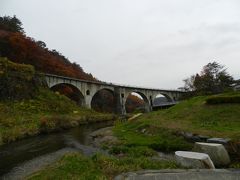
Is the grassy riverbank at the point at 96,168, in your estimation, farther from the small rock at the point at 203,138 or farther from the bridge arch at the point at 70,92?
the bridge arch at the point at 70,92

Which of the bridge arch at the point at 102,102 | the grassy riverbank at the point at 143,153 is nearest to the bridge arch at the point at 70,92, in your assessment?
the bridge arch at the point at 102,102

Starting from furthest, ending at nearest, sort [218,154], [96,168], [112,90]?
1. [112,90]
2. [218,154]
3. [96,168]

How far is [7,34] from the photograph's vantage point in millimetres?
54625

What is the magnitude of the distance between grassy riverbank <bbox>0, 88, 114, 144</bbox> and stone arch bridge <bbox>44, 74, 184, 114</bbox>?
10.2 meters

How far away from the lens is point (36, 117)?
3056cm

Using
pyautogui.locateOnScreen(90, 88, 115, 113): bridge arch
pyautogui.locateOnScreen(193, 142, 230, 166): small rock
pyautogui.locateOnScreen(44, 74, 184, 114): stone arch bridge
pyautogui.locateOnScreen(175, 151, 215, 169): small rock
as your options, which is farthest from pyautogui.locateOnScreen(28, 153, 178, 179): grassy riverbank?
pyautogui.locateOnScreen(90, 88, 115, 113): bridge arch

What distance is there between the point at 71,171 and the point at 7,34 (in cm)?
5573

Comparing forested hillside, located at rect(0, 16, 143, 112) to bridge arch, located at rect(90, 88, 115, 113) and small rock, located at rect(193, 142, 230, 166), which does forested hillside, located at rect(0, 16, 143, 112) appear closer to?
bridge arch, located at rect(90, 88, 115, 113)

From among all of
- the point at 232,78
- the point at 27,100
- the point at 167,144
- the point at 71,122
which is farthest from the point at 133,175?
the point at 232,78

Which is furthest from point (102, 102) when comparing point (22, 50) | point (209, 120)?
point (209, 120)

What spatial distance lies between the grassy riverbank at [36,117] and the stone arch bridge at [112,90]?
1018 centimetres

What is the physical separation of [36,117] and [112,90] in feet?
146

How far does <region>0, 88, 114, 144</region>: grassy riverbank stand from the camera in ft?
77.2

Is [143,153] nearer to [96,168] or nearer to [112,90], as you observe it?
[96,168]
